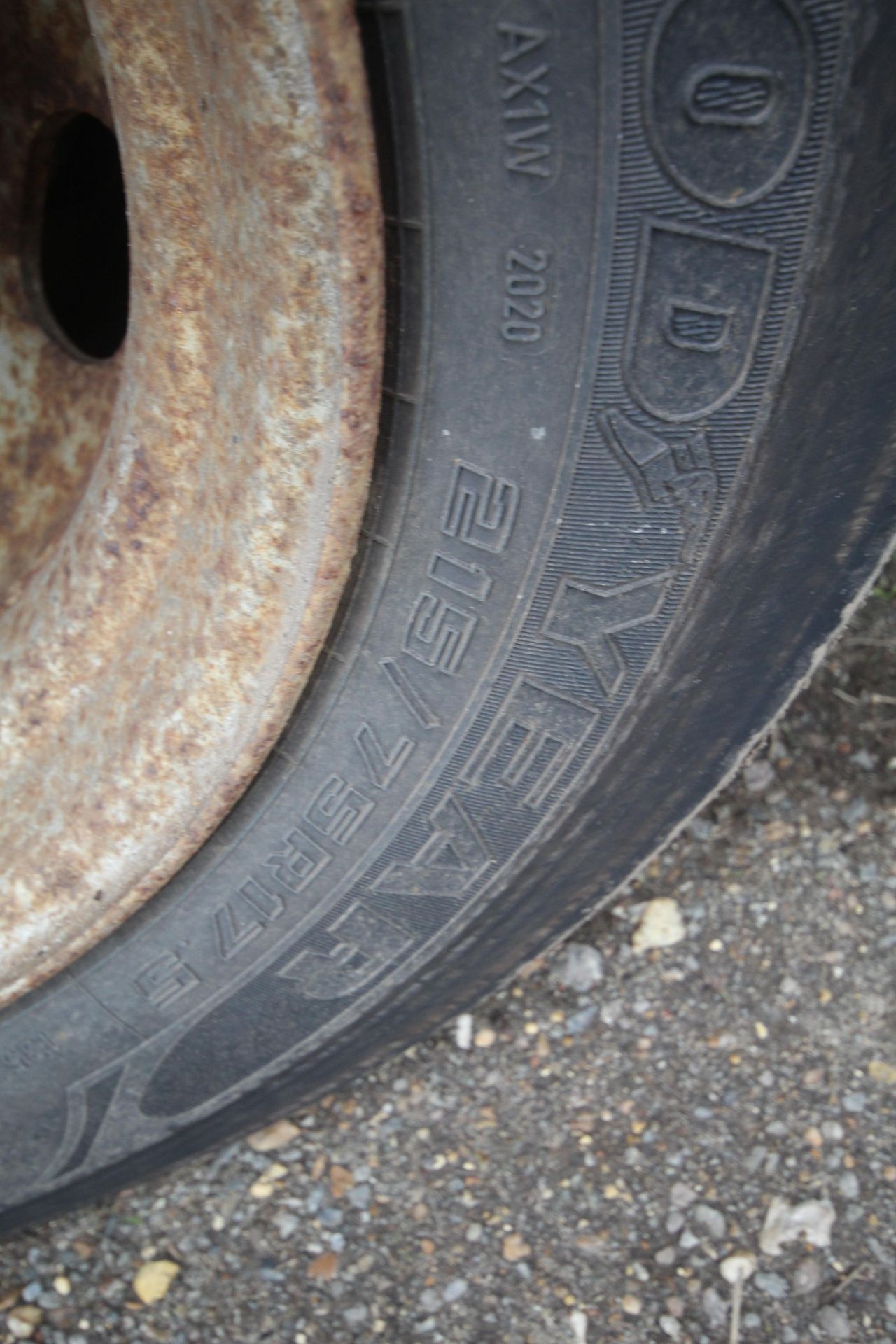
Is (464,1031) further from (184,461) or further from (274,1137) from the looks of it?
(184,461)

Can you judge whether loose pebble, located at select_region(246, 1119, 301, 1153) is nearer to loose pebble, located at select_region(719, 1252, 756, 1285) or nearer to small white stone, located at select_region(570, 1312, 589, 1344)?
small white stone, located at select_region(570, 1312, 589, 1344)

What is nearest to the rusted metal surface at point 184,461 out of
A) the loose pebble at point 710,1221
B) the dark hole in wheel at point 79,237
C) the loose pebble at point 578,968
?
the dark hole in wheel at point 79,237

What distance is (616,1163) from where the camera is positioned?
120 cm

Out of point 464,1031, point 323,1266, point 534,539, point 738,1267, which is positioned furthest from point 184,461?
point 738,1267

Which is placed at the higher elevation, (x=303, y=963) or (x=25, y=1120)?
(x=303, y=963)

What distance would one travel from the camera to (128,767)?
3.12 feet

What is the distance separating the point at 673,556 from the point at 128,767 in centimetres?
50

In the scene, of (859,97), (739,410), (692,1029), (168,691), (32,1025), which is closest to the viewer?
(859,97)

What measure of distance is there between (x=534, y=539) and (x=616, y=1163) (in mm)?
765

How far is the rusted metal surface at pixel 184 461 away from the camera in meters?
0.66

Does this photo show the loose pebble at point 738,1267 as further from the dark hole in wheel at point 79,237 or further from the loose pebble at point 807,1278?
the dark hole in wheel at point 79,237

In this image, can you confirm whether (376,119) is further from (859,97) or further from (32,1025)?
(32,1025)

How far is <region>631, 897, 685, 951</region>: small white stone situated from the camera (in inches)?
51.5

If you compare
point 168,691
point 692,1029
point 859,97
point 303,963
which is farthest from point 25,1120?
point 859,97
